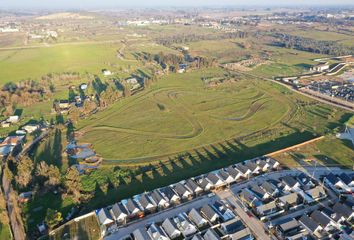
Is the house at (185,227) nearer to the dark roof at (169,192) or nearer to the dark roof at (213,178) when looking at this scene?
the dark roof at (169,192)

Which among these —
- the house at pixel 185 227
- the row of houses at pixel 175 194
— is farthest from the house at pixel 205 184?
the house at pixel 185 227

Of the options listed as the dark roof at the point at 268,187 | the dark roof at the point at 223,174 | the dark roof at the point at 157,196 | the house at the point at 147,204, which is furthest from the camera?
the dark roof at the point at 223,174

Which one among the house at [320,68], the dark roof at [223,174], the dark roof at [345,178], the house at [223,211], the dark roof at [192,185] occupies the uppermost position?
the house at [320,68]

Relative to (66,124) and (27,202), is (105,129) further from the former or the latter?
(27,202)

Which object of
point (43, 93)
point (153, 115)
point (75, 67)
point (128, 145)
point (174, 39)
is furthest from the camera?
point (174, 39)

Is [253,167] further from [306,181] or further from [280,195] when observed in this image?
[306,181]

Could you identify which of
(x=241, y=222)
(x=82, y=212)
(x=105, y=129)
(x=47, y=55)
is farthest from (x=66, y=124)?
(x=47, y=55)
